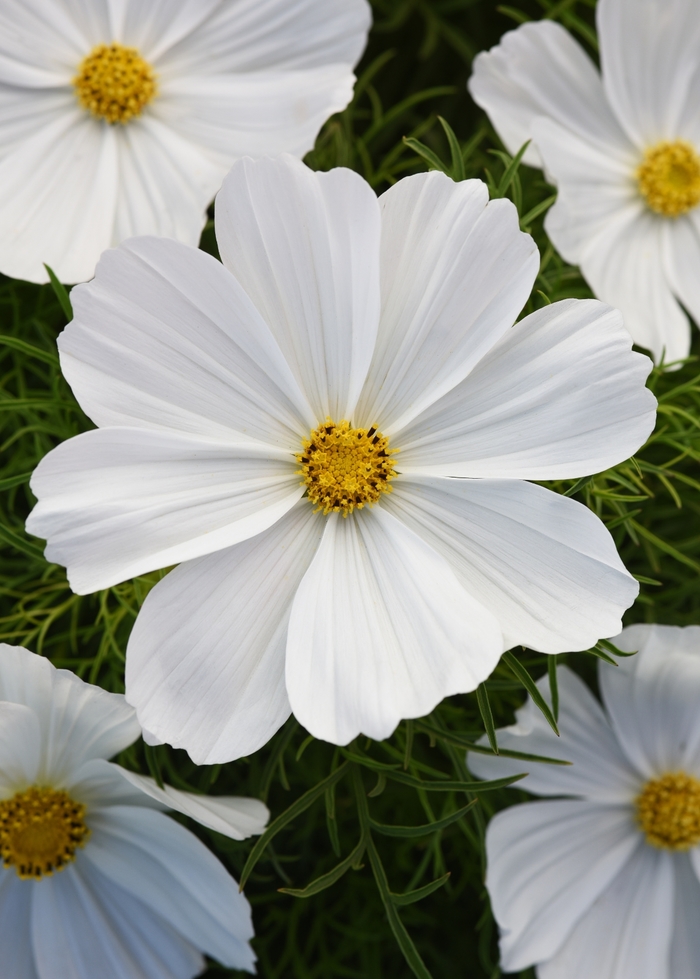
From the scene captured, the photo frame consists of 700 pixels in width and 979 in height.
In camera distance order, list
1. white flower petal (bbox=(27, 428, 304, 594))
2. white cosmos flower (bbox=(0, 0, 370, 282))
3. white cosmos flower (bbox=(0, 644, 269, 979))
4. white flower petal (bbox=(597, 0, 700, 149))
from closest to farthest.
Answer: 1. white flower petal (bbox=(27, 428, 304, 594))
2. white cosmos flower (bbox=(0, 644, 269, 979))
3. white cosmos flower (bbox=(0, 0, 370, 282))
4. white flower petal (bbox=(597, 0, 700, 149))

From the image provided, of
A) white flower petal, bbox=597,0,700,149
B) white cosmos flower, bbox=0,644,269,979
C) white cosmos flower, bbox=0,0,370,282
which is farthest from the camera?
white flower petal, bbox=597,0,700,149

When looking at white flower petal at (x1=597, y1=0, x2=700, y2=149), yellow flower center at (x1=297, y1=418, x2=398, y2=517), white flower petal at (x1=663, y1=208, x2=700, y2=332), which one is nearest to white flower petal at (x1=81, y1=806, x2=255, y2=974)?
yellow flower center at (x1=297, y1=418, x2=398, y2=517)

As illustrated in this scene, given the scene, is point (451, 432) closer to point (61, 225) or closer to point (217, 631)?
point (217, 631)

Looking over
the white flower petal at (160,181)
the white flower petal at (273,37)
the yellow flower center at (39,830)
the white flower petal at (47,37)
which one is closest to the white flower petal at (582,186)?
the white flower petal at (273,37)

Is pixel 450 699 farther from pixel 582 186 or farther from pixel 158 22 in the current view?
pixel 158 22

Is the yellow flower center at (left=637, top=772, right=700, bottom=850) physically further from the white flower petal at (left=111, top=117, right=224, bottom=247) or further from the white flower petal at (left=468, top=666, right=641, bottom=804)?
the white flower petal at (left=111, top=117, right=224, bottom=247)

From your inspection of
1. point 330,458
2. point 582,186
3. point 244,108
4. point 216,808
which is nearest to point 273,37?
point 244,108
